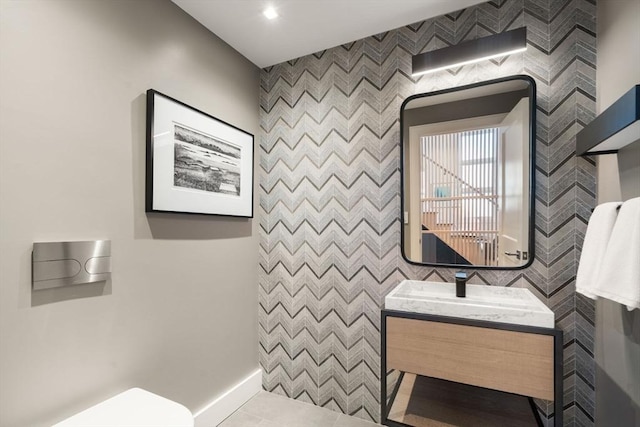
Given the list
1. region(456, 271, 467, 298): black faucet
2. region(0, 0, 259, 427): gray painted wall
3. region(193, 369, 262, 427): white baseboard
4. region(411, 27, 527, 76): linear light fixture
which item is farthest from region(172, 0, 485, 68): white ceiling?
region(193, 369, 262, 427): white baseboard

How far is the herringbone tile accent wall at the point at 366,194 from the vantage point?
160 centimetres

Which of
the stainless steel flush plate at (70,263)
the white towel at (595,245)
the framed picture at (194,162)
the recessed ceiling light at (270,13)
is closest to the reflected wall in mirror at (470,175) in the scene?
the white towel at (595,245)

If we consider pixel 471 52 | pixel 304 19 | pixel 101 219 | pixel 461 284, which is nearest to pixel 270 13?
pixel 304 19

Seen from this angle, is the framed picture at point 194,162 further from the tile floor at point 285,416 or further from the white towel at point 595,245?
the white towel at point 595,245

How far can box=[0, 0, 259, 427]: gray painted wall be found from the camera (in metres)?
1.15

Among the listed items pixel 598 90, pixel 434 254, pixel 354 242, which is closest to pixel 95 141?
pixel 354 242

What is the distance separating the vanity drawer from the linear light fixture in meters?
1.40

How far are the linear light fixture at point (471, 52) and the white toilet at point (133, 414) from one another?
2.09m

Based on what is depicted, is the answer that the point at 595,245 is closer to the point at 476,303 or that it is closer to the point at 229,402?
the point at 476,303

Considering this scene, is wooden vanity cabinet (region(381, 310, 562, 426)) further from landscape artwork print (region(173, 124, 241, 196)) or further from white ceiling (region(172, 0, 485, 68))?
white ceiling (region(172, 0, 485, 68))

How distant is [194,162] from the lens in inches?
71.7

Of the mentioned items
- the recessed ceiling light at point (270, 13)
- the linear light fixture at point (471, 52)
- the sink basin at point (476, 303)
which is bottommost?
the sink basin at point (476, 303)

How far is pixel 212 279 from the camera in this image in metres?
2.00

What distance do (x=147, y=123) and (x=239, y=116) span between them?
29.3 inches
